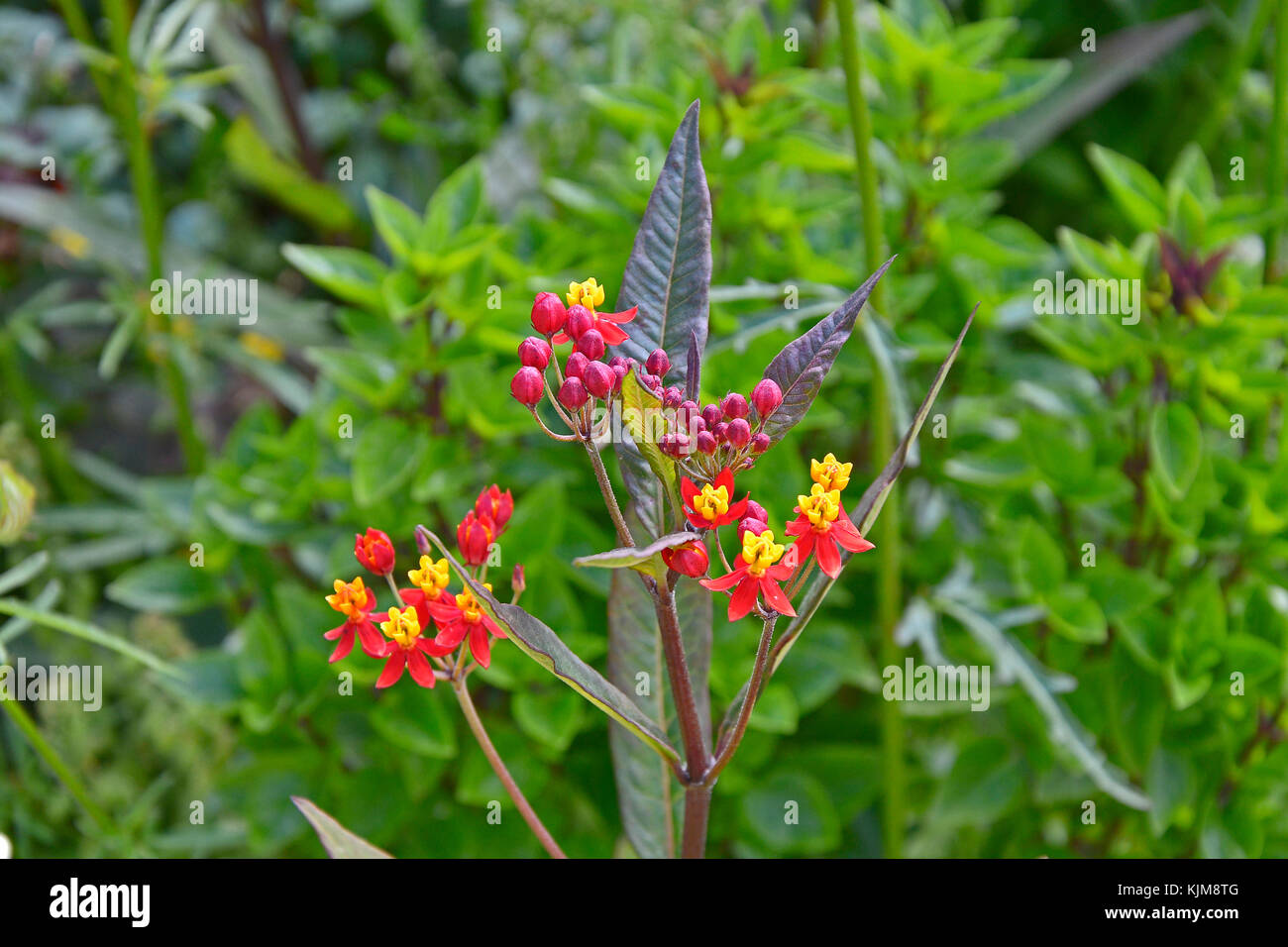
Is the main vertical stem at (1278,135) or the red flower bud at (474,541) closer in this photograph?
the red flower bud at (474,541)

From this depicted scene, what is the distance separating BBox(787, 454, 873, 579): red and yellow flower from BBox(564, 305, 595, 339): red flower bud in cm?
9

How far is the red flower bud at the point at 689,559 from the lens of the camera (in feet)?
1.20

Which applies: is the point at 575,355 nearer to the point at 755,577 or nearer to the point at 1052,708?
the point at 755,577

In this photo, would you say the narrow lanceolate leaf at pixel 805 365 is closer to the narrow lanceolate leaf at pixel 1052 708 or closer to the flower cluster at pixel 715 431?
the flower cluster at pixel 715 431

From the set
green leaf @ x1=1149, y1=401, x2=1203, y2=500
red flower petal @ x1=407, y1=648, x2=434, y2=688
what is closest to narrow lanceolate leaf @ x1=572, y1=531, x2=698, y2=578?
red flower petal @ x1=407, y1=648, x2=434, y2=688

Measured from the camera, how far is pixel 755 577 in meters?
0.36

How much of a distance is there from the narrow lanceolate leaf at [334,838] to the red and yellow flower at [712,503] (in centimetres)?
18

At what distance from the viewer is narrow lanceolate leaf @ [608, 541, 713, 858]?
49 centimetres

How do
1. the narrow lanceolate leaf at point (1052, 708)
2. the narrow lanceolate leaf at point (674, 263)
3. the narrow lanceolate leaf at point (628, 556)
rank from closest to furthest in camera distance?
the narrow lanceolate leaf at point (628, 556), the narrow lanceolate leaf at point (674, 263), the narrow lanceolate leaf at point (1052, 708)

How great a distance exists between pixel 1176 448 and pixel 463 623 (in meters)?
0.50

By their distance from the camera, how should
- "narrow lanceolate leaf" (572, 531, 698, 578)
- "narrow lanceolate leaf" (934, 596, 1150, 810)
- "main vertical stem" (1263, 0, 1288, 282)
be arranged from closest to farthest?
1. "narrow lanceolate leaf" (572, 531, 698, 578)
2. "narrow lanceolate leaf" (934, 596, 1150, 810)
3. "main vertical stem" (1263, 0, 1288, 282)

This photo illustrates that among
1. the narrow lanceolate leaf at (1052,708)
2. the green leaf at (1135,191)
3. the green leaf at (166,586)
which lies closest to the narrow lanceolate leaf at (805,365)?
the narrow lanceolate leaf at (1052,708)

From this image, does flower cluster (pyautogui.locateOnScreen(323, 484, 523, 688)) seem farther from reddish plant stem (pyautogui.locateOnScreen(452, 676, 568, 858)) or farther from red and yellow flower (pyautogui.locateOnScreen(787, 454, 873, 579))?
red and yellow flower (pyautogui.locateOnScreen(787, 454, 873, 579))
